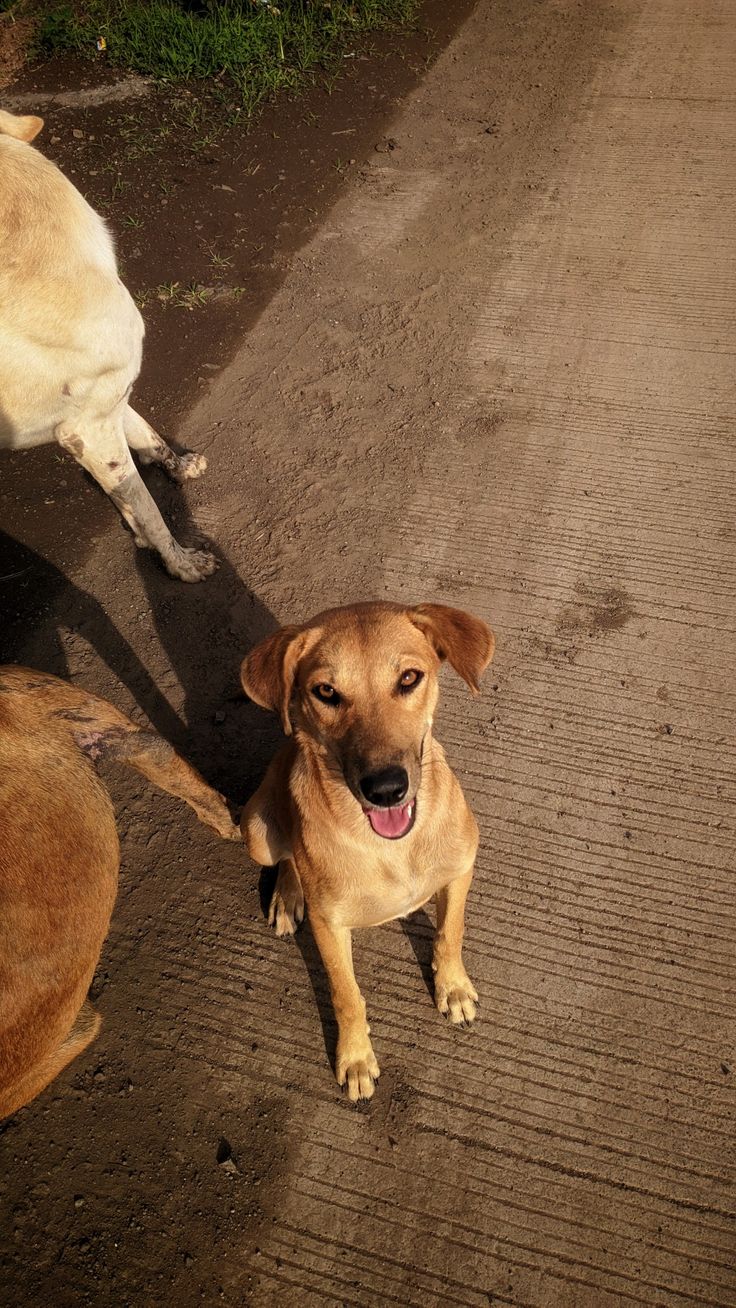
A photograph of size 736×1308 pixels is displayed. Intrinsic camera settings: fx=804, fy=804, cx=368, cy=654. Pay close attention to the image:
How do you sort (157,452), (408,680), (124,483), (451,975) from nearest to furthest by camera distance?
1. (408,680)
2. (451,975)
3. (124,483)
4. (157,452)

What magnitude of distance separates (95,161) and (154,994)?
670 centimetres

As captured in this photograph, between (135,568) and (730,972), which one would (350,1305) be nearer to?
(730,972)

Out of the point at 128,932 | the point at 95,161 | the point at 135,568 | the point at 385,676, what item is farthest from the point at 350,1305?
the point at 95,161

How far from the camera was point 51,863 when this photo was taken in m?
2.26

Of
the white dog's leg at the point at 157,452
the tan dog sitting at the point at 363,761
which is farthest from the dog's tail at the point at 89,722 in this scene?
the white dog's leg at the point at 157,452

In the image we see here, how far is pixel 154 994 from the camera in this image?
2963 millimetres

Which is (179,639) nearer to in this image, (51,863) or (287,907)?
(287,907)

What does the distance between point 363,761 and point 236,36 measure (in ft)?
25.4

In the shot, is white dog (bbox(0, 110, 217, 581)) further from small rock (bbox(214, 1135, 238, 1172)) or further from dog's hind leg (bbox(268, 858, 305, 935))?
small rock (bbox(214, 1135, 238, 1172))

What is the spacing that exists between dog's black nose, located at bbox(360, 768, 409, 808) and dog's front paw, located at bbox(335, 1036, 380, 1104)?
3.25 feet

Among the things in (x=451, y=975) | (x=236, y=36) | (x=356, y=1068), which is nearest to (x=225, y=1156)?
(x=356, y=1068)

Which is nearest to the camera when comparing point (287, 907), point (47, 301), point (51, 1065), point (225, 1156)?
point (51, 1065)

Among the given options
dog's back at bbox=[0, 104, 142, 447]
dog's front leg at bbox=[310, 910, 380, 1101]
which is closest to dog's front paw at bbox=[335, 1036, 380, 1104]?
dog's front leg at bbox=[310, 910, 380, 1101]

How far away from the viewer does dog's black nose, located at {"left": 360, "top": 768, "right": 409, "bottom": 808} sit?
7.22 ft
